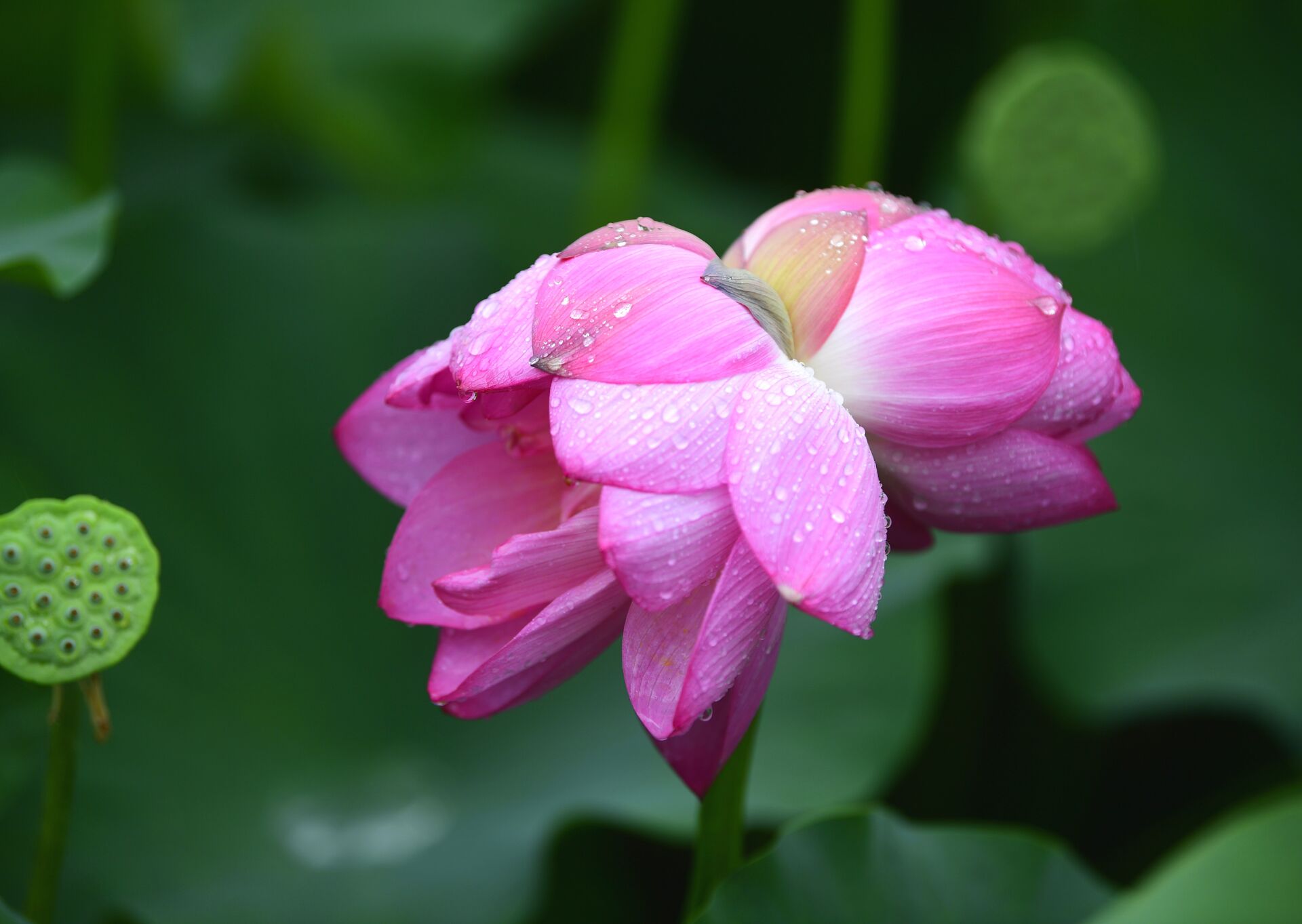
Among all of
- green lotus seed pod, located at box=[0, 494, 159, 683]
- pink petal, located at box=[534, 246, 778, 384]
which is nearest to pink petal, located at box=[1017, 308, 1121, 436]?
pink petal, located at box=[534, 246, 778, 384]

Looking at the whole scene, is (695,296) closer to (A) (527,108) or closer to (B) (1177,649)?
(B) (1177,649)

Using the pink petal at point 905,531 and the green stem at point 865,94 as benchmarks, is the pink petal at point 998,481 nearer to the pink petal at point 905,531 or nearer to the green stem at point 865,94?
the pink petal at point 905,531

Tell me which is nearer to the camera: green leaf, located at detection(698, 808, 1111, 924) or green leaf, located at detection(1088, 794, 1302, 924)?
green leaf, located at detection(1088, 794, 1302, 924)

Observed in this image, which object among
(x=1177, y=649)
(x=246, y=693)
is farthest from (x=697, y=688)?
(x=1177, y=649)

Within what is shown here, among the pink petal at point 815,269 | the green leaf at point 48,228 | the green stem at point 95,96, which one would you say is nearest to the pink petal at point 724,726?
the pink petal at point 815,269

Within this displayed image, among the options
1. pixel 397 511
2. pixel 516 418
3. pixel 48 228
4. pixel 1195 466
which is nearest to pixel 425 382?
pixel 516 418

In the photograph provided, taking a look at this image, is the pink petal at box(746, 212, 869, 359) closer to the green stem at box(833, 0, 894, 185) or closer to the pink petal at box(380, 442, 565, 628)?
the pink petal at box(380, 442, 565, 628)
